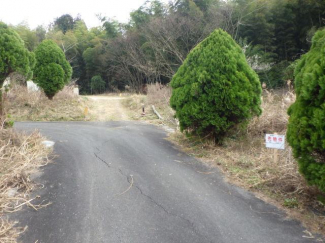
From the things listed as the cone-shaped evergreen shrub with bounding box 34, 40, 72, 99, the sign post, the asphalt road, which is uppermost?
the cone-shaped evergreen shrub with bounding box 34, 40, 72, 99

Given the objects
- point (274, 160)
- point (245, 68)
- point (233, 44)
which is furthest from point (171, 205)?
point (233, 44)

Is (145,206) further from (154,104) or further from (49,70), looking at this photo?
(49,70)

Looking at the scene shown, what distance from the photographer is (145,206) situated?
374 cm

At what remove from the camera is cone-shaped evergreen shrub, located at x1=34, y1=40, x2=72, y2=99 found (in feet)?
45.4

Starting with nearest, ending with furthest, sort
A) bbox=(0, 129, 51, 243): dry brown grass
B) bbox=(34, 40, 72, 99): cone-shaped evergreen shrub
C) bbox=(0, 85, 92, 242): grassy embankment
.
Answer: bbox=(0, 129, 51, 243): dry brown grass
bbox=(0, 85, 92, 242): grassy embankment
bbox=(34, 40, 72, 99): cone-shaped evergreen shrub

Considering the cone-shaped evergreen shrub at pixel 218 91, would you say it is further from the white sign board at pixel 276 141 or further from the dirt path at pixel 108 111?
the dirt path at pixel 108 111

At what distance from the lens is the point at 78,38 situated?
107 feet

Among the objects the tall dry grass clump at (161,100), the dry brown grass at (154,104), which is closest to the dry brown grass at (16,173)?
the dry brown grass at (154,104)

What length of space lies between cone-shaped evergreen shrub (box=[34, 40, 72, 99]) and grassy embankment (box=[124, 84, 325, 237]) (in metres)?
8.71

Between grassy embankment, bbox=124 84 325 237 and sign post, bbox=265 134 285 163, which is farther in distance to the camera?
sign post, bbox=265 134 285 163

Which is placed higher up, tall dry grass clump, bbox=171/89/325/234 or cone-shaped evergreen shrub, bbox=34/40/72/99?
cone-shaped evergreen shrub, bbox=34/40/72/99

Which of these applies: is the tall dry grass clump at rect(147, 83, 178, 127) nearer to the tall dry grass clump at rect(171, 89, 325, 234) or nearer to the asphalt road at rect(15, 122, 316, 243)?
the tall dry grass clump at rect(171, 89, 325, 234)

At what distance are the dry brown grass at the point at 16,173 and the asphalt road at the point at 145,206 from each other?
18 centimetres

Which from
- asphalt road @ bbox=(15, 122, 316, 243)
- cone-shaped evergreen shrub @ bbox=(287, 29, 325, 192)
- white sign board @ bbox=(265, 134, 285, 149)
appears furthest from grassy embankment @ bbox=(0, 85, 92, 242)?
white sign board @ bbox=(265, 134, 285, 149)
